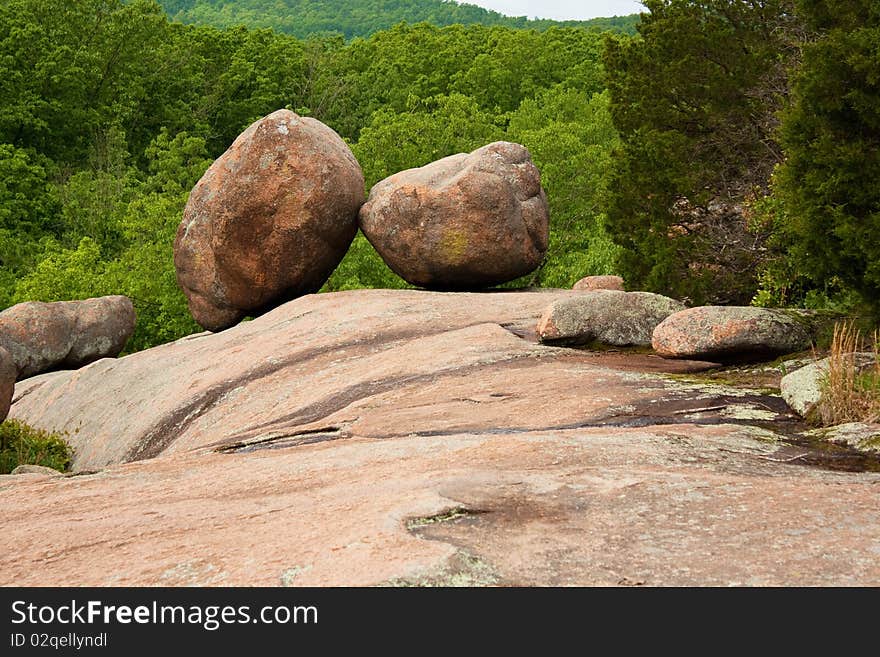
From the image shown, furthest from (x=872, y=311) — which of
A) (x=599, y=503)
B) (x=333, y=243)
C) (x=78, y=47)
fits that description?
(x=78, y=47)

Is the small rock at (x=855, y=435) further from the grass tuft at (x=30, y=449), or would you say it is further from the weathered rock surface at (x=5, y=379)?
the grass tuft at (x=30, y=449)

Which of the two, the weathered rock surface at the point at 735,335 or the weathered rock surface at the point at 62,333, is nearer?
the weathered rock surface at the point at 735,335

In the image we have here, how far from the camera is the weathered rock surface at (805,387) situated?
813 centimetres

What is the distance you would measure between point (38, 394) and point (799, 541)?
1557 centimetres

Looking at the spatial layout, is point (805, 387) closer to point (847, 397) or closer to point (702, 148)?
point (847, 397)

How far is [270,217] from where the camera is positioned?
16.5 m

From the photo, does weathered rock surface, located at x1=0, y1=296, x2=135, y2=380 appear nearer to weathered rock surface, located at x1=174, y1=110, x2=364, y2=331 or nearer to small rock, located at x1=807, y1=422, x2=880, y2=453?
weathered rock surface, located at x1=174, y1=110, x2=364, y2=331

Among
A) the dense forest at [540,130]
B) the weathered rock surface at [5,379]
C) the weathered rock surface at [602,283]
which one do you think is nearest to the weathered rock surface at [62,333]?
the dense forest at [540,130]

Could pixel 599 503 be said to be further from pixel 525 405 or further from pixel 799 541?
pixel 525 405

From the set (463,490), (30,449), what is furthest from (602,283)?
(463,490)

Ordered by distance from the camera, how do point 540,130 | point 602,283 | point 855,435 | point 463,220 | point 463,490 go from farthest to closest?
point 540,130 → point 602,283 → point 463,220 → point 855,435 → point 463,490

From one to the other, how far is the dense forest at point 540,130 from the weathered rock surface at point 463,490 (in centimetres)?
313

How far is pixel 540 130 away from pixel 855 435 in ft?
92.9
